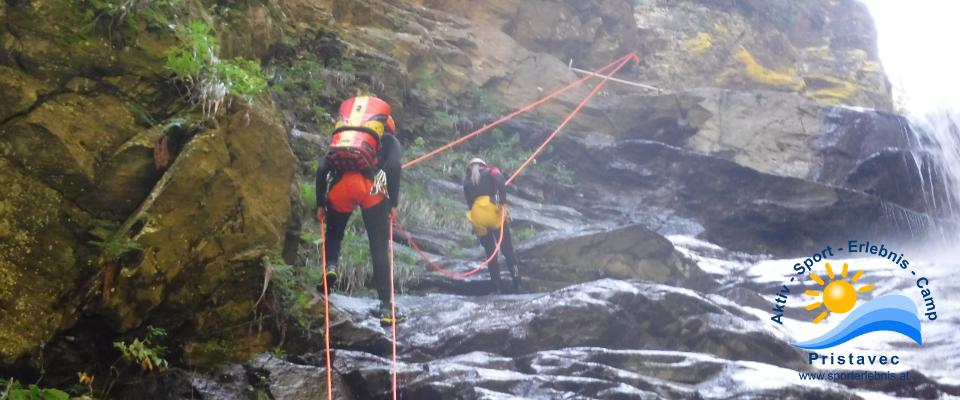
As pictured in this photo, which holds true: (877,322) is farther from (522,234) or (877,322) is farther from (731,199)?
(731,199)

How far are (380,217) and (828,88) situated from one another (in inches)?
764

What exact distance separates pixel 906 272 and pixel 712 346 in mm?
4527

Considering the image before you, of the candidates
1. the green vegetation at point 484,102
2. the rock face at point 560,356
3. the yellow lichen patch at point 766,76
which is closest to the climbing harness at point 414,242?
the rock face at point 560,356

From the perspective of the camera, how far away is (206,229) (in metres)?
4.61

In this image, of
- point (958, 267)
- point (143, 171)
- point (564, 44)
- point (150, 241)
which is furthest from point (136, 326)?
point (564, 44)

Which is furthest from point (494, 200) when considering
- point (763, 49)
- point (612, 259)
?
point (763, 49)

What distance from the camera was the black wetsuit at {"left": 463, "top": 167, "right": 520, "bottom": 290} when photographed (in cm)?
849

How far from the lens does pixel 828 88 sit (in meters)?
21.5

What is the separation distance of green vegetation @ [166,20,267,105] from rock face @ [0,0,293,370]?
12 cm

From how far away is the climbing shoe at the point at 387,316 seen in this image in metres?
6.02

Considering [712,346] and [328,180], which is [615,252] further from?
[328,180]

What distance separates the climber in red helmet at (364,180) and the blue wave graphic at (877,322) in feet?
12.9

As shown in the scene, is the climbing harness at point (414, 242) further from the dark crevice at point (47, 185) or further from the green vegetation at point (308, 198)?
the dark crevice at point (47, 185)

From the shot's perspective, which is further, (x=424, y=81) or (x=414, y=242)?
(x=424, y=81)
